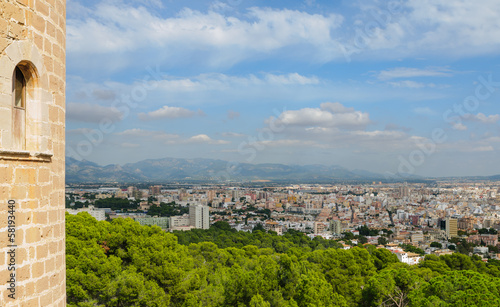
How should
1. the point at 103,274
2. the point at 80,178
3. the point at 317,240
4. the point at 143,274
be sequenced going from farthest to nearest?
the point at 80,178 → the point at 317,240 → the point at 143,274 → the point at 103,274

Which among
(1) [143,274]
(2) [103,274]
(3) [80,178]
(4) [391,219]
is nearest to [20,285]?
(2) [103,274]

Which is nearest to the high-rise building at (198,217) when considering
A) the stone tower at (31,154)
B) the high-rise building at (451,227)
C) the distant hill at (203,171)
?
the high-rise building at (451,227)

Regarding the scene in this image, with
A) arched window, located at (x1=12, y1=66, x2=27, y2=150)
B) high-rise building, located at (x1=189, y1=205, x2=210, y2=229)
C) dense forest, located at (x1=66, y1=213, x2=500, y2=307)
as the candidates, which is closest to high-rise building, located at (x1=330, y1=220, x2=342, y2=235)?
high-rise building, located at (x1=189, y1=205, x2=210, y2=229)

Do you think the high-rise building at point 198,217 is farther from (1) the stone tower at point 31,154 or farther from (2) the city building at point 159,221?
(1) the stone tower at point 31,154

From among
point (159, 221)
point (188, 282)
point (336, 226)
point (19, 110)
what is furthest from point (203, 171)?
point (19, 110)

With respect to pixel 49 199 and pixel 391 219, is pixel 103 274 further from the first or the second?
pixel 391 219

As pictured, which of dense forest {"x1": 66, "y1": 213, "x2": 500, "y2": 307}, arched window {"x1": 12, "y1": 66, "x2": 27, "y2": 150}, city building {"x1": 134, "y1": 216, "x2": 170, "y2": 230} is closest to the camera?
arched window {"x1": 12, "y1": 66, "x2": 27, "y2": 150}

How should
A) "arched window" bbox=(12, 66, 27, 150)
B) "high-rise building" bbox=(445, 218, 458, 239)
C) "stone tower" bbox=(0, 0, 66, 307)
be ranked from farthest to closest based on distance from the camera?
"high-rise building" bbox=(445, 218, 458, 239), "arched window" bbox=(12, 66, 27, 150), "stone tower" bbox=(0, 0, 66, 307)

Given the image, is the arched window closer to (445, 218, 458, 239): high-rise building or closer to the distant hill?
(445, 218, 458, 239): high-rise building
